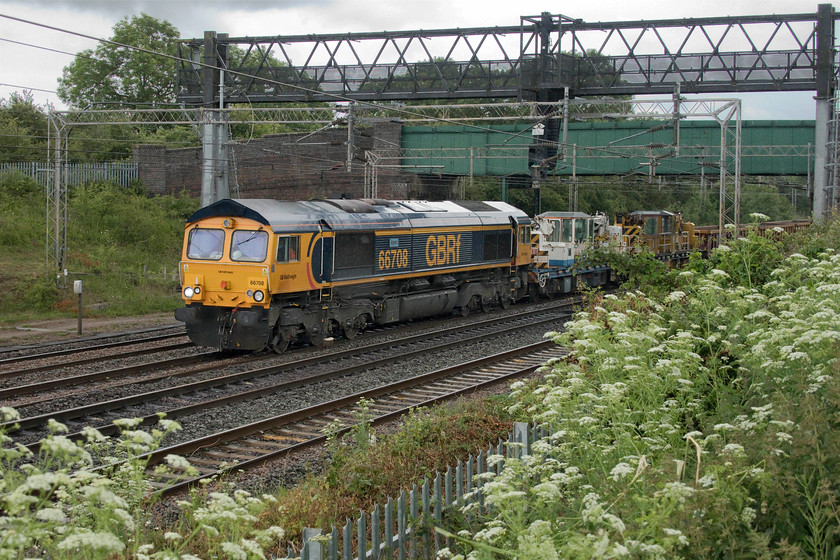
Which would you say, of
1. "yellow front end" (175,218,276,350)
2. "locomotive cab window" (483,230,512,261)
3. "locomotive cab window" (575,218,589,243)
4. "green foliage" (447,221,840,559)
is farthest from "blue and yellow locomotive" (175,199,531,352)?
"green foliage" (447,221,840,559)

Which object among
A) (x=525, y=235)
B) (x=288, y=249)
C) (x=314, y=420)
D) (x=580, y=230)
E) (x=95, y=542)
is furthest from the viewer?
(x=580, y=230)

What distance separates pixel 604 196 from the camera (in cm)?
6294

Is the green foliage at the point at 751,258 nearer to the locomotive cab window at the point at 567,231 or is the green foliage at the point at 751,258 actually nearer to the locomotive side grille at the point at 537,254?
the locomotive side grille at the point at 537,254

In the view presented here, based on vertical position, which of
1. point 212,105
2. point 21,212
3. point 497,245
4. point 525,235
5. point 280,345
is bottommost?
point 280,345

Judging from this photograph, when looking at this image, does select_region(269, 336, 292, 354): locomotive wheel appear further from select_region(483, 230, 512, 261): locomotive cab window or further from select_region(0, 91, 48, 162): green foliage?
select_region(0, 91, 48, 162): green foliage

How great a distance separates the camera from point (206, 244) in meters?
17.8

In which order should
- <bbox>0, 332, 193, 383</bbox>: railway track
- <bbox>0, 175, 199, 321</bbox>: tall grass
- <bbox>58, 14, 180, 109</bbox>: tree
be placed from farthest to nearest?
<bbox>58, 14, 180, 109</bbox>: tree
<bbox>0, 175, 199, 321</bbox>: tall grass
<bbox>0, 332, 193, 383</bbox>: railway track

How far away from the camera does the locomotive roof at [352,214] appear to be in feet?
57.2

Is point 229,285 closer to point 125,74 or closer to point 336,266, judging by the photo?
point 336,266

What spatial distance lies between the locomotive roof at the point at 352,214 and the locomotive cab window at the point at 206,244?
336 mm

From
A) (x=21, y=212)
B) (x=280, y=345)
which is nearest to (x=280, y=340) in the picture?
(x=280, y=345)

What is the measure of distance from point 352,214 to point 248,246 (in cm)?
336

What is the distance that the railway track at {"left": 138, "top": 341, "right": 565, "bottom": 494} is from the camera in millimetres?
10445

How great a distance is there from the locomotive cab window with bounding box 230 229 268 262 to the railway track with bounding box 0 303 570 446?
92.7 inches
